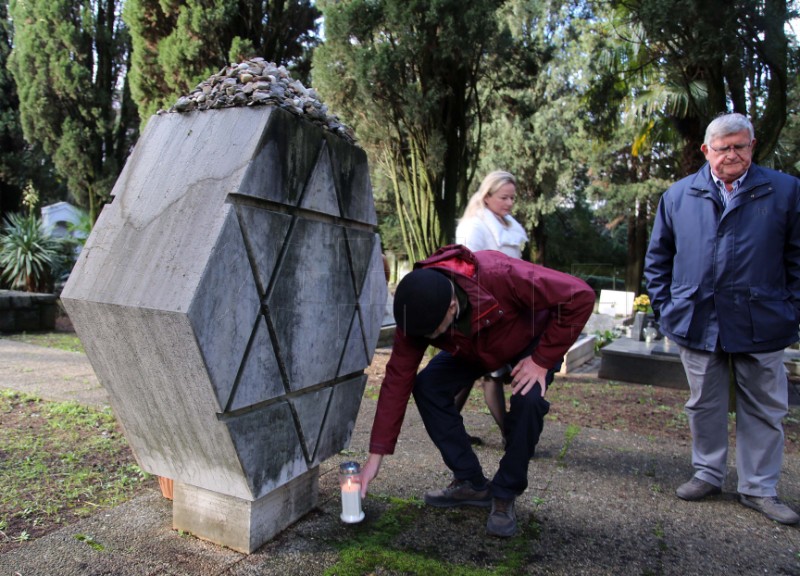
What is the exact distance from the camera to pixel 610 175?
20562mm

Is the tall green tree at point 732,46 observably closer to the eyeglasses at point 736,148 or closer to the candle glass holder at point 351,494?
the eyeglasses at point 736,148

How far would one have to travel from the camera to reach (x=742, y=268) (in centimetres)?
260

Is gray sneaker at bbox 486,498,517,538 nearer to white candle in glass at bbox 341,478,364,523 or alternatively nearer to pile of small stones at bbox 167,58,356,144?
white candle in glass at bbox 341,478,364,523

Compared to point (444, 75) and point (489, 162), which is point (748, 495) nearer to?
point (444, 75)

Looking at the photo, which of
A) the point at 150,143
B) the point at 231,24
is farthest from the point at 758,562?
the point at 231,24

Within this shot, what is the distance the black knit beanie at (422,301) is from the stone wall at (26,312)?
8049mm

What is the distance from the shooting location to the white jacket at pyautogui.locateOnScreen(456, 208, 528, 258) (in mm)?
3586

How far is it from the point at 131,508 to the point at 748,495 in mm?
2621

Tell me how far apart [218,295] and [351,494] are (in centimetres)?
96

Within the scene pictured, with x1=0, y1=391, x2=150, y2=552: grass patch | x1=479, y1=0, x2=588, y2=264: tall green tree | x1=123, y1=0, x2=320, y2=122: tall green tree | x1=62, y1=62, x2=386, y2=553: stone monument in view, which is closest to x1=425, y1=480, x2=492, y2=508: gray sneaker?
x1=62, y1=62, x2=386, y2=553: stone monument

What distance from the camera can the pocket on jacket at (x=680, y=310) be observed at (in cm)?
269

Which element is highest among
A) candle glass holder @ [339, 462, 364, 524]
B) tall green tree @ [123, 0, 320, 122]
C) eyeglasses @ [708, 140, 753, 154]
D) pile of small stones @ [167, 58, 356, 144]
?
tall green tree @ [123, 0, 320, 122]

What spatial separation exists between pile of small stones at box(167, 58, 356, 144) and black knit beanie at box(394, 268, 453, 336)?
69cm

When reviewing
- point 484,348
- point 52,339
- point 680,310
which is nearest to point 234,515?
point 484,348
